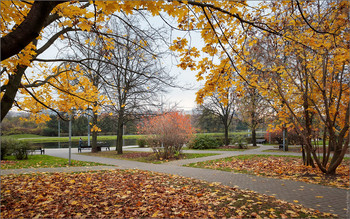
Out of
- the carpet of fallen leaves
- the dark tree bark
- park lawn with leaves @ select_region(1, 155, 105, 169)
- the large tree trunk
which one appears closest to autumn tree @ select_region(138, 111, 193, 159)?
park lawn with leaves @ select_region(1, 155, 105, 169)

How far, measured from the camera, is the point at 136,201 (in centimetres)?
490

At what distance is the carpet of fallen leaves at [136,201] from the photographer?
416 centimetres

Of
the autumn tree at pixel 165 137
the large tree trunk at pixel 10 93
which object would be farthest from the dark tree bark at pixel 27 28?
the autumn tree at pixel 165 137

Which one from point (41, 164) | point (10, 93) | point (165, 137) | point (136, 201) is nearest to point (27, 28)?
point (10, 93)

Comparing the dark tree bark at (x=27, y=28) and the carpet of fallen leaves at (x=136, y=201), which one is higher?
the dark tree bark at (x=27, y=28)

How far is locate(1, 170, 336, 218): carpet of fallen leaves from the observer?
416cm

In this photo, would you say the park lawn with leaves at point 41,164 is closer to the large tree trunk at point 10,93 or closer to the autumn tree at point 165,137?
the autumn tree at point 165,137

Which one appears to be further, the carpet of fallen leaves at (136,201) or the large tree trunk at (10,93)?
the large tree trunk at (10,93)

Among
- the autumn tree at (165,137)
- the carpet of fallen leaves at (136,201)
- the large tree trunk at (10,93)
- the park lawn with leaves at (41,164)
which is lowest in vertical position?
the park lawn with leaves at (41,164)

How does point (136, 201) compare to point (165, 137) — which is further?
point (165, 137)

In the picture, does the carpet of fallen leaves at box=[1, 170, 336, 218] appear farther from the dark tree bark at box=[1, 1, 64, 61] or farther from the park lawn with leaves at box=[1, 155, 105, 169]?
the park lawn with leaves at box=[1, 155, 105, 169]

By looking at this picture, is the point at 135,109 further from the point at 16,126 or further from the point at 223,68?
the point at 16,126

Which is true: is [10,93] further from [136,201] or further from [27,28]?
[136,201]

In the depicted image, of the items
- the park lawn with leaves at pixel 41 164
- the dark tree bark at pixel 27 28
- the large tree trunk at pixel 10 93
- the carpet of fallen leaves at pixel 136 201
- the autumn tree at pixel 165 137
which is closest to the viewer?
the dark tree bark at pixel 27 28
